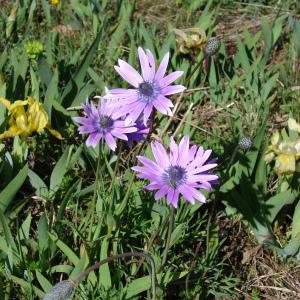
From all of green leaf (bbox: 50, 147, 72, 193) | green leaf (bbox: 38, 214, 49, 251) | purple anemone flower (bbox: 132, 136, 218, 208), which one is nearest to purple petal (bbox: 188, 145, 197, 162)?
purple anemone flower (bbox: 132, 136, 218, 208)

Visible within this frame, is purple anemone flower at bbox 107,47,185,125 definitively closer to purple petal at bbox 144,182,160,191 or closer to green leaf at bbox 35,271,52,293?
purple petal at bbox 144,182,160,191

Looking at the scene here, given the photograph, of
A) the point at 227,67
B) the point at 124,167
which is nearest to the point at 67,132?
the point at 124,167

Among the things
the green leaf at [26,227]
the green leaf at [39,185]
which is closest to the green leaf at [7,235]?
the green leaf at [26,227]

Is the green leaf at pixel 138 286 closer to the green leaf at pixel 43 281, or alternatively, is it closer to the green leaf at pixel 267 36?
the green leaf at pixel 43 281

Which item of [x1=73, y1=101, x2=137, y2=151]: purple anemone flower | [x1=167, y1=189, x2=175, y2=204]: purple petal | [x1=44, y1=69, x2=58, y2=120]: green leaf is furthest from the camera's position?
[x1=44, y1=69, x2=58, y2=120]: green leaf

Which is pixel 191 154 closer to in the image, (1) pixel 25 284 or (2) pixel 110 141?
(2) pixel 110 141

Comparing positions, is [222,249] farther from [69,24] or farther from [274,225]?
[69,24]
